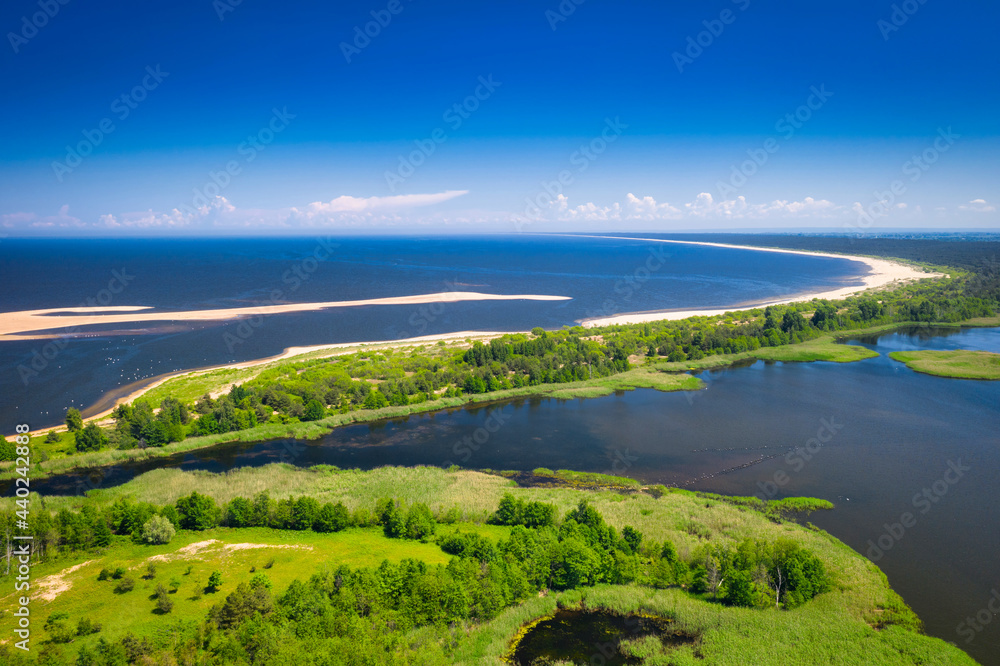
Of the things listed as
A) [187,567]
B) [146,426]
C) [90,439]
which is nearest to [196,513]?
[187,567]

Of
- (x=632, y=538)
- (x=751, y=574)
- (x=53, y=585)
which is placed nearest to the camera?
(x=53, y=585)

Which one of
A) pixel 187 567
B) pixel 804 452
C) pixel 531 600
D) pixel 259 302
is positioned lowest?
pixel 531 600

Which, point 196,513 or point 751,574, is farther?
point 196,513

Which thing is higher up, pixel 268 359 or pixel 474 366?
pixel 474 366

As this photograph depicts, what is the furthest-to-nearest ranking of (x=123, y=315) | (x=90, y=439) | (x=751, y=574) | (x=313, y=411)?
1. (x=123, y=315)
2. (x=313, y=411)
3. (x=90, y=439)
4. (x=751, y=574)

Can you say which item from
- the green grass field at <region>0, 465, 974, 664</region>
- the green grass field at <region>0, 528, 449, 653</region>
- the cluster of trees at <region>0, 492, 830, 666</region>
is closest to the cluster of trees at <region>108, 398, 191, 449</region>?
the green grass field at <region>0, 465, 974, 664</region>

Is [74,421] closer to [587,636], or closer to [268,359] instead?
[268,359]

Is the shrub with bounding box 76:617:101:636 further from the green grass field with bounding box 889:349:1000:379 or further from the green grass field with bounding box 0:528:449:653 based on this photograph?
the green grass field with bounding box 889:349:1000:379
